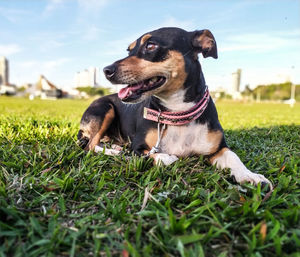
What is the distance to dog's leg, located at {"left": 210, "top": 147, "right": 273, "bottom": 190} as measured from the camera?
2.38m

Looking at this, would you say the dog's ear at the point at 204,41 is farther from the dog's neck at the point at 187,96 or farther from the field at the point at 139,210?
the field at the point at 139,210

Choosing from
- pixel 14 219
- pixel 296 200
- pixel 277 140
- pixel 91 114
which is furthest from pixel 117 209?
pixel 277 140

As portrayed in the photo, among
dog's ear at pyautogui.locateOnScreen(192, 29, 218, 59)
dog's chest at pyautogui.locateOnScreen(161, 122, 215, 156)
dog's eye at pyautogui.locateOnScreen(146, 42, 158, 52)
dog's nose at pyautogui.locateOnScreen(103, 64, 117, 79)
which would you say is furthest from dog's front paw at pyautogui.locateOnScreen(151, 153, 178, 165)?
dog's ear at pyautogui.locateOnScreen(192, 29, 218, 59)

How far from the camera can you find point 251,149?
12.7ft

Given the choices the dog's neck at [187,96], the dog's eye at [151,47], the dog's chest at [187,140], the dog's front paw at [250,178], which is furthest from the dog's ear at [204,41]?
the dog's front paw at [250,178]

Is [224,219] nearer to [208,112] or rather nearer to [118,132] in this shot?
[208,112]

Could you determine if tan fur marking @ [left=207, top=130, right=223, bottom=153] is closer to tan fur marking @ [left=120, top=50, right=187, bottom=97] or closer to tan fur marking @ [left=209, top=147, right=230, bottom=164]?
tan fur marking @ [left=209, top=147, right=230, bottom=164]

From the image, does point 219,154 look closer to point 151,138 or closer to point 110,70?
point 151,138

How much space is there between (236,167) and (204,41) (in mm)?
1408

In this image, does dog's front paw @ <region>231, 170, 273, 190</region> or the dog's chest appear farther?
the dog's chest

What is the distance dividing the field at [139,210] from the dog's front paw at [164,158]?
0.27ft

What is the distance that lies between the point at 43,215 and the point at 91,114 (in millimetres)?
2468

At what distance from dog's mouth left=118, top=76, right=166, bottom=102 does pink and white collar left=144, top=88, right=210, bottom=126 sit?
312mm

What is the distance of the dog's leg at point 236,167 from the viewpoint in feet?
7.80
